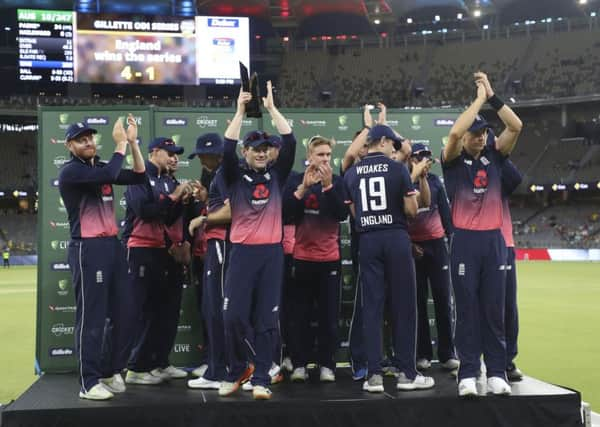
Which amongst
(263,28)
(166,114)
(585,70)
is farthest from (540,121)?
(166,114)

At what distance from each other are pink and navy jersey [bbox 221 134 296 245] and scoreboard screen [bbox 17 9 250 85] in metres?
24.0

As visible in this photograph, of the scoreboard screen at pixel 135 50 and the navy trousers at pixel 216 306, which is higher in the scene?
the scoreboard screen at pixel 135 50

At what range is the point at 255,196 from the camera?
6.01m

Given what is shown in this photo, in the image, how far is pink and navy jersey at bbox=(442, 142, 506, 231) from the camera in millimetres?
5906

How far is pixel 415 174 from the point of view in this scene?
6723mm

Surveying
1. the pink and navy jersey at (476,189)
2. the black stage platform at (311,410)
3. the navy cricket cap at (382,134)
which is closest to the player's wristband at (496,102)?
the pink and navy jersey at (476,189)

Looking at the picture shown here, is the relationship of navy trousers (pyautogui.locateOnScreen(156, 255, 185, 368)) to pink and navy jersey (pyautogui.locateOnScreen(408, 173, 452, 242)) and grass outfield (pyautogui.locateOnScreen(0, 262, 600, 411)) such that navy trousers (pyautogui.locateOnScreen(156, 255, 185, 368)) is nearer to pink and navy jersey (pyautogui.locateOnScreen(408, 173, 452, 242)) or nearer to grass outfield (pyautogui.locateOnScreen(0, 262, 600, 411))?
grass outfield (pyautogui.locateOnScreen(0, 262, 600, 411))

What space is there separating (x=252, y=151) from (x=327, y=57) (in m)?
44.0

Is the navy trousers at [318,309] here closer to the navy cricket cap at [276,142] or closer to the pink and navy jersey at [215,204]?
the pink and navy jersey at [215,204]

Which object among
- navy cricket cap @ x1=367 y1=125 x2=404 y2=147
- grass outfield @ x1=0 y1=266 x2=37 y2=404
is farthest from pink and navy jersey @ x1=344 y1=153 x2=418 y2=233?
grass outfield @ x1=0 y1=266 x2=37 y2=404

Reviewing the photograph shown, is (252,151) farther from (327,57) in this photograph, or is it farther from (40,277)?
(327,57)

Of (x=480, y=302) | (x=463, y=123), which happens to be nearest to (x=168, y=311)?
(x=480, y=302)

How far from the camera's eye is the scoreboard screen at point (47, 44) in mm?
30922

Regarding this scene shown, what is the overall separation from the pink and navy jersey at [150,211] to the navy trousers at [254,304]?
1166 millimetres
